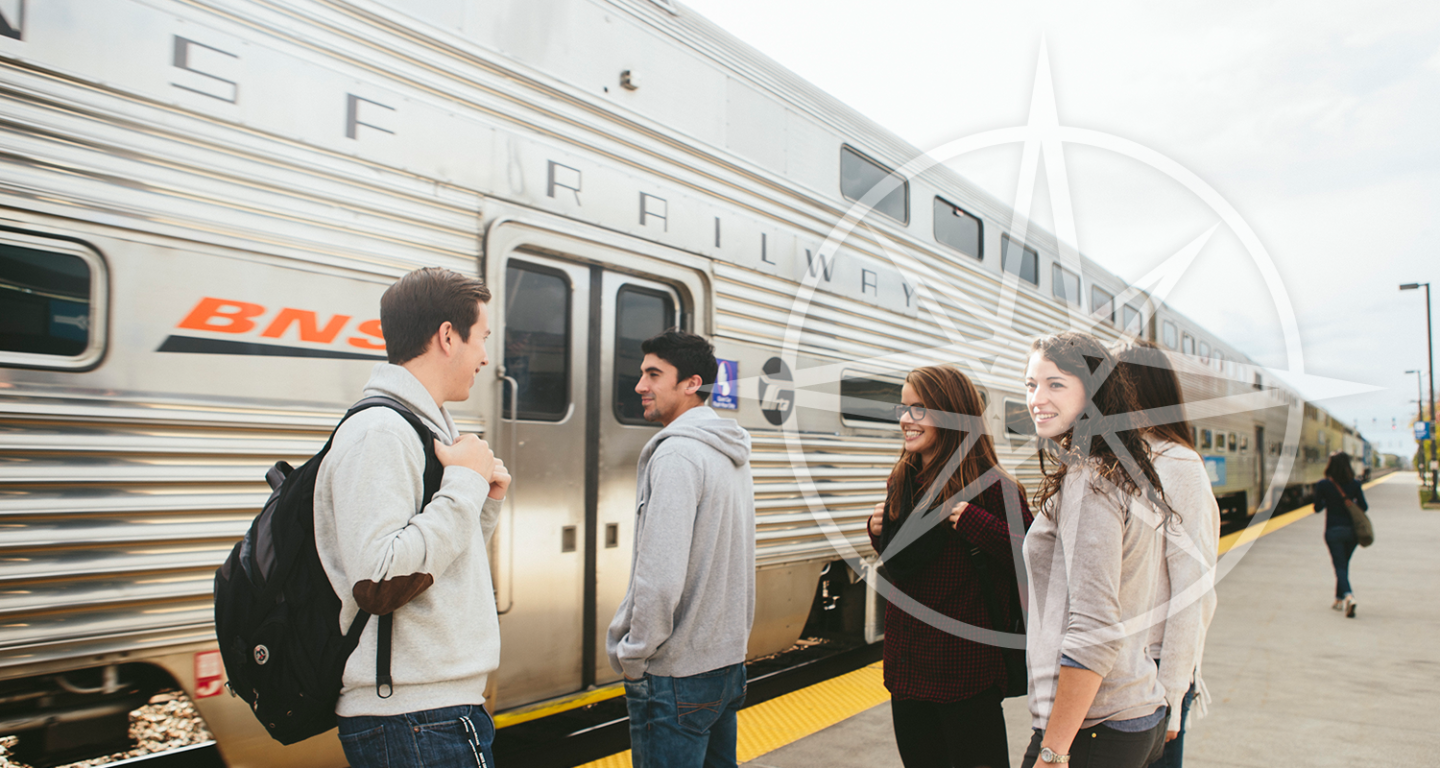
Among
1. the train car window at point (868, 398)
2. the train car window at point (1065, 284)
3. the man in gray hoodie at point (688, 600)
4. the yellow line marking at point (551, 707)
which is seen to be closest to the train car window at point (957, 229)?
the train car window at point (868, 398)

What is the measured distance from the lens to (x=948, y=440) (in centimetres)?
249

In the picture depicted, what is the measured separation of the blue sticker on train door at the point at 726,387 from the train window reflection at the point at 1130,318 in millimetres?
7373

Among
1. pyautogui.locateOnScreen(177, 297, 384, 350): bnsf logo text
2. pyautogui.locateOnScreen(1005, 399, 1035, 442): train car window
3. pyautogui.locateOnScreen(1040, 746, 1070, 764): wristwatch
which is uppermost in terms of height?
pyautogui.locateOnScreen(177, 297, 384, 350): bnsf logo text

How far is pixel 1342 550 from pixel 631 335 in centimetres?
702

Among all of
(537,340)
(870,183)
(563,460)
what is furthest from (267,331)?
(870,183)

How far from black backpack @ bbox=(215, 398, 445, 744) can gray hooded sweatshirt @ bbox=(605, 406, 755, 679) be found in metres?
0.82

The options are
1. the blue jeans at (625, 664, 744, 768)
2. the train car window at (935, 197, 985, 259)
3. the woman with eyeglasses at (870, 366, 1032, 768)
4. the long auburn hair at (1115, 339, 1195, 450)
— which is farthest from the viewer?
the train car window at (935, 197, 985, 259)

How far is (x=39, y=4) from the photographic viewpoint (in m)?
2.16

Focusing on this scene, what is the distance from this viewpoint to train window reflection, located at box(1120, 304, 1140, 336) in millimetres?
9883

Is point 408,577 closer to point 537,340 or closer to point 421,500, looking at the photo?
point 421,500

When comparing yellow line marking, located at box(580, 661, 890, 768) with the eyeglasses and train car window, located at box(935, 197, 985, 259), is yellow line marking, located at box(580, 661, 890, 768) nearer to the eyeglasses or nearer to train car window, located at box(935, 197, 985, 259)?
the eyeglasses

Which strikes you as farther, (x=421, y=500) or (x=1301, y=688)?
(x=1301, y=688)

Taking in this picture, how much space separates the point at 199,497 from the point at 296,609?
119cm

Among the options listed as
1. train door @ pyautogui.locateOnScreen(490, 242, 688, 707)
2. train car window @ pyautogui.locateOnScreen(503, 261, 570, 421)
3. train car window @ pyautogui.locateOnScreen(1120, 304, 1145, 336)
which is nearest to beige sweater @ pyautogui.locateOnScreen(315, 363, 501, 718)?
train door @ pyautogui.locateOnScreen(490, 242, 688, 707)
